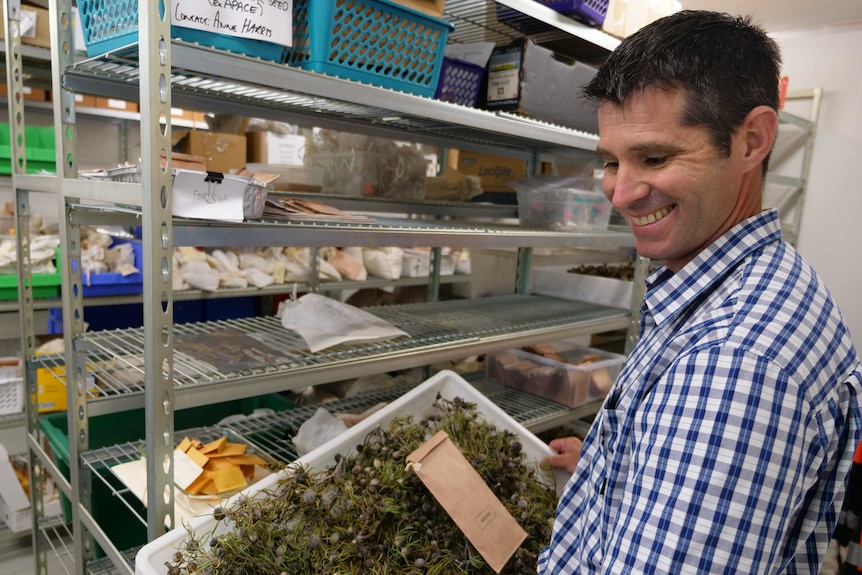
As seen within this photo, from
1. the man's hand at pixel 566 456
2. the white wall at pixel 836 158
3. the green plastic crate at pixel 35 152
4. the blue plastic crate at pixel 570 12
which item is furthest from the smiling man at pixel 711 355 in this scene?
the white wall at pixel 836 158

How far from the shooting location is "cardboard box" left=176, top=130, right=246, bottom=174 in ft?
9.64

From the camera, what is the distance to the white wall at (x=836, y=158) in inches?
150

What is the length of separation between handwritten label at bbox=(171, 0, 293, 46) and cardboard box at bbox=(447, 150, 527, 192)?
1.59m

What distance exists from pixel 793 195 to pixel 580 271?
2.35 m

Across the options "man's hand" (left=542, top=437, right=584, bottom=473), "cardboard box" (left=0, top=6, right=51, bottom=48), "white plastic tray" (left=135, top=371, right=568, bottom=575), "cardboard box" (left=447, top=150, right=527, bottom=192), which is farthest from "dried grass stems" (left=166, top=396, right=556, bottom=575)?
"cardboard box" (left=0, top=6, right=51, bottom=48)

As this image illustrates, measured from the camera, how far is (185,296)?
2939mm

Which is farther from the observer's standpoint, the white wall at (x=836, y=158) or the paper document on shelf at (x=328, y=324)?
the white wall at (x=836, y=158)

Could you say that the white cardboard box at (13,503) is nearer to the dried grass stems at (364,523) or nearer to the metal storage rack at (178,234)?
the metal storage rack at (178,234)

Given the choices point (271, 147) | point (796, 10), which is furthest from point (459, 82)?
point (796, 10)

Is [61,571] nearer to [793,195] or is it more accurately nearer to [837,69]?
[793,195]

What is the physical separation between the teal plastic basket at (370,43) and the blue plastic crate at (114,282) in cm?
170


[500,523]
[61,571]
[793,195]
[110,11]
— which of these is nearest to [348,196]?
[110,11]

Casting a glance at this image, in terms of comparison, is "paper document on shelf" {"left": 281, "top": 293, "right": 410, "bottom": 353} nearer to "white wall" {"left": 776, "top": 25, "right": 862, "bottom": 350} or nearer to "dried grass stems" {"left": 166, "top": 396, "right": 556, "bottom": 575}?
"dried grass stems" {"left": 166, "top": 396, "right": 556, "bottom": 575}

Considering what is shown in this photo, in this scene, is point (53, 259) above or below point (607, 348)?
above
